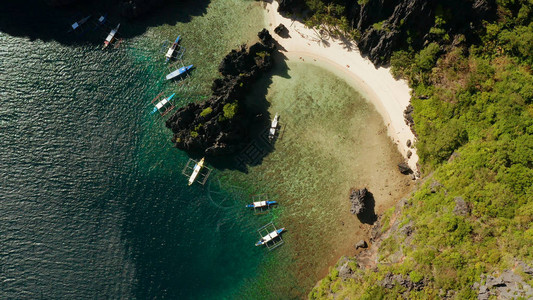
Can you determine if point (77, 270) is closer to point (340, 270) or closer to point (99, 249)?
point (99, 249)

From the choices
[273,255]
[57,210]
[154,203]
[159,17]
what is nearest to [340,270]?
[273,255]

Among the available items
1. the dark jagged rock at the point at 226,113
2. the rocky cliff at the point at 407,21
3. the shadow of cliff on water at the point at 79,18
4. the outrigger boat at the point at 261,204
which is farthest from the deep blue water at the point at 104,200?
the rocky cliff at the point at 407,21

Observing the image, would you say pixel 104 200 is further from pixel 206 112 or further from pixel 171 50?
pixel 171 50

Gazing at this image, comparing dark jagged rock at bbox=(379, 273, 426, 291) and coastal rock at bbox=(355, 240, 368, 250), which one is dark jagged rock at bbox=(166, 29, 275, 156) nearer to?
coastal rock at bbox=(355, 240, 368, 250)

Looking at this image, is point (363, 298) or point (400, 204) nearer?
point (363, 298)

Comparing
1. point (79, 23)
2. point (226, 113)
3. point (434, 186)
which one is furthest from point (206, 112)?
point (434, 186)

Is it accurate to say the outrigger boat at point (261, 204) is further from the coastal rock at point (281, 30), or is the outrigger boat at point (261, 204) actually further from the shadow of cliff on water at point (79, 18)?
the shadow of cliff on water at point (79, 18)
